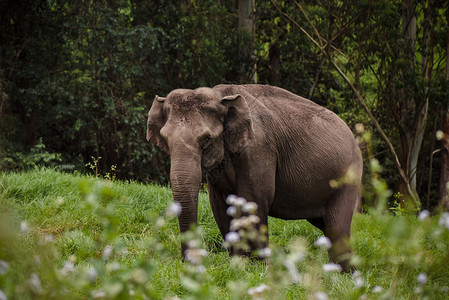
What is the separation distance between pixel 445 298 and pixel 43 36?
481 inches

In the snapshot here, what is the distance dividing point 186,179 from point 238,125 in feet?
2.58

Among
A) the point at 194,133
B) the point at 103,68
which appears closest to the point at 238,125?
the point at 194,133

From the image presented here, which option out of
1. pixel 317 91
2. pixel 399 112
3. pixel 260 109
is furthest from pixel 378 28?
pixel 260 109

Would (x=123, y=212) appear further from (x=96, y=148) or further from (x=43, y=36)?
(x=43, y=36)

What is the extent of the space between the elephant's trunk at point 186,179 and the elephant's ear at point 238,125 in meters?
0.50

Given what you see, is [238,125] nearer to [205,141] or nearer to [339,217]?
[205,141]

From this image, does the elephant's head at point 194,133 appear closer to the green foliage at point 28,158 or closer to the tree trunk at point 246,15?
the green foliage at point 28,158

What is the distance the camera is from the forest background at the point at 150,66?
13.1 metres

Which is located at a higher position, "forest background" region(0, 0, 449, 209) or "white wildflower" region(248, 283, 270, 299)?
"white wildflower" region(248, 283, 270, 299)

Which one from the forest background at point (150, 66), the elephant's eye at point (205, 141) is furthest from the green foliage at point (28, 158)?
the elephant's eye at point (205, 141)

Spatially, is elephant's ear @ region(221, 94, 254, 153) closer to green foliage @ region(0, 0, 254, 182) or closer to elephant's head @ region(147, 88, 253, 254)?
elephant's head @ region(147, 88, 253, 254)

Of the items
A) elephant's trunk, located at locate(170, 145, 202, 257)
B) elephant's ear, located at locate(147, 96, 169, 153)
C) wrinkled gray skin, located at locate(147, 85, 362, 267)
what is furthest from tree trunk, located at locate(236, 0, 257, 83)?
elephant's trunk, located at locate(170, 145, 202, 257)

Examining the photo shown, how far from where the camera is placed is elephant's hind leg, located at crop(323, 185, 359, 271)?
545 cm

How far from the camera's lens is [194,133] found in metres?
4.57
